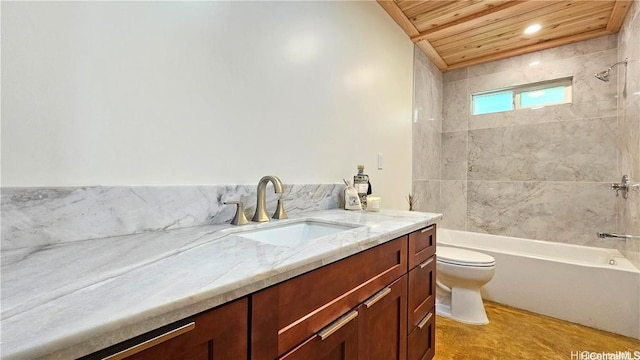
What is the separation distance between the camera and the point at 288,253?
2.16 ft

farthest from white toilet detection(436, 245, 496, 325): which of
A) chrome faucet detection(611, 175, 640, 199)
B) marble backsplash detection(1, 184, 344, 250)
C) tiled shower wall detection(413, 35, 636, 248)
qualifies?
marble backsplash detection(1, 184, 344, 250)

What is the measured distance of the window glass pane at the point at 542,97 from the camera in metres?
2.63

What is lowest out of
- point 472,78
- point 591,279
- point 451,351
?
point 451,351

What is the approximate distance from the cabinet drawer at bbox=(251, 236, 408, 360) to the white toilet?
122 centimetres

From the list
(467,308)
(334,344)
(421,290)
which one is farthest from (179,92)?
(467,308)

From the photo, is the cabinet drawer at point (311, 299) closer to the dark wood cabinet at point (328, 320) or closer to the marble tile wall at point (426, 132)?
the dark wood cabinet at point (328, 320)

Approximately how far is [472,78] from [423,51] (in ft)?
2.44

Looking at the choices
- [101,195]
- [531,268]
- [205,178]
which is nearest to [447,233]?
[531,268]

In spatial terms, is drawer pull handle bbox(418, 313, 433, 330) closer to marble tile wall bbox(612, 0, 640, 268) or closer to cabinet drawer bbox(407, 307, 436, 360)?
cabinet drawer bbox(407, 307, 436, 360)

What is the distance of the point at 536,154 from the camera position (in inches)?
106

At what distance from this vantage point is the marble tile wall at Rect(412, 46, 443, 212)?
8.64ft

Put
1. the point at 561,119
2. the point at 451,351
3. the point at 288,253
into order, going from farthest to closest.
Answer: the point at 561,119, the point at 451,351, the point at 288,253

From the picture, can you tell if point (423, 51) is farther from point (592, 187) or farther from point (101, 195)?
point (101, 195)

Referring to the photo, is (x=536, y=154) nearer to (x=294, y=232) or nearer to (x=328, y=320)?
(x=294, y=232)
